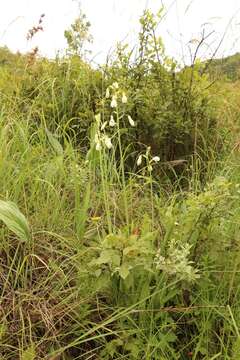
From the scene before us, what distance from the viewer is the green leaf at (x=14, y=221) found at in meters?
1.86

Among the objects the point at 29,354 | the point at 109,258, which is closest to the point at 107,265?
the point at 109,258

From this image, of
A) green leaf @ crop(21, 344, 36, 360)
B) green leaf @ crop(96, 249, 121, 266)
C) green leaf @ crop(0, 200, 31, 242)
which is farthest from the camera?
green leaf @ crop(0, 200, 31, 242)

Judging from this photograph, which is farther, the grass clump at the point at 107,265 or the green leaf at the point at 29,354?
the grass clump at the point at 107,265

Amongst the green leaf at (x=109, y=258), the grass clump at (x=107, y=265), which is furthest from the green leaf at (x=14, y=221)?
the green leaf at (x=109, y=258)

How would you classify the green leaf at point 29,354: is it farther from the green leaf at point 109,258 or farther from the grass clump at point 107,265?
the green leaf at point 109,258

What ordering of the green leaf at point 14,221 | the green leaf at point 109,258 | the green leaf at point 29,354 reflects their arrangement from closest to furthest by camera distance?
the green leaf at point 29,354, the green leaf at point 109,258, the green leaf at point 14,221

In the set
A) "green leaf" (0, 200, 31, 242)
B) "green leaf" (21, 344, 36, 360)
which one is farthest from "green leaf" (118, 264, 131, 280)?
"green leaf" (0, 200, 31, 242)

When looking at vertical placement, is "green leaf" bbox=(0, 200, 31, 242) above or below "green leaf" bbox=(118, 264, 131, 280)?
above

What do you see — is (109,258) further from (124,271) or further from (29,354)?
(29,354)

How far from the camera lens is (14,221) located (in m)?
1.88

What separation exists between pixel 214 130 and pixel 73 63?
3.35ft

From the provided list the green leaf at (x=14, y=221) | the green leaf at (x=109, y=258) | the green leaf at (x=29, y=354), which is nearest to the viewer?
the green leaf at (x=29, y=354)

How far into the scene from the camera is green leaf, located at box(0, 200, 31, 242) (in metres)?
1.86

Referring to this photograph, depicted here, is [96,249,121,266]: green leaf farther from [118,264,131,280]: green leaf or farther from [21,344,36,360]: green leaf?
[21,344,36,360]: green leaf
